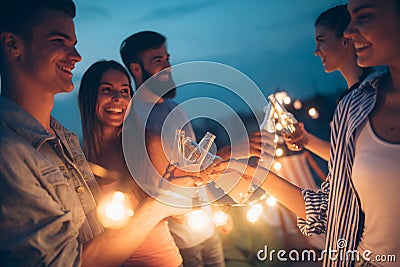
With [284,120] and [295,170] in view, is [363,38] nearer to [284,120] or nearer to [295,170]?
[284,120]

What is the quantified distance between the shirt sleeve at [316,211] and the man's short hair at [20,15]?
144 centimetres

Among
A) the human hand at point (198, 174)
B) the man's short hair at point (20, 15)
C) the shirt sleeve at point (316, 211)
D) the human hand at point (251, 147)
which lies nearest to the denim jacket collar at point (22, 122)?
the man's short hair at point (20, 15)

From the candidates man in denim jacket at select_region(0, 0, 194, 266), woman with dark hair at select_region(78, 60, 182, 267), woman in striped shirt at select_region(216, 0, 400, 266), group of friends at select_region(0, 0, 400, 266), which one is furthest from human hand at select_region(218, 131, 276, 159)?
woman with dark hair at select_region(78, 60, 182, 267)

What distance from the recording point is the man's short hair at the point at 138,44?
2.51m

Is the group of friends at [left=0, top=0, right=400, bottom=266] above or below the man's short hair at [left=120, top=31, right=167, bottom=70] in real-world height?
below

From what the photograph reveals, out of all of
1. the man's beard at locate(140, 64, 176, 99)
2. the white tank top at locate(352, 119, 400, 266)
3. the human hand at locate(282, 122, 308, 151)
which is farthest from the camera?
the man's beard at locate(140, 64, 176, 99)

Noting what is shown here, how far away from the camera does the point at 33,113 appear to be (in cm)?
132

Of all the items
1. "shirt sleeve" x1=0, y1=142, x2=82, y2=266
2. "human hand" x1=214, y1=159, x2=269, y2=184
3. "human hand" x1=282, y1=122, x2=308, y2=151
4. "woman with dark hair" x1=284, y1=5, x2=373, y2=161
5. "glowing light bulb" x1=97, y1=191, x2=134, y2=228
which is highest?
"woman with dark hair" x1=284, y1=5, x2=373, y2=161

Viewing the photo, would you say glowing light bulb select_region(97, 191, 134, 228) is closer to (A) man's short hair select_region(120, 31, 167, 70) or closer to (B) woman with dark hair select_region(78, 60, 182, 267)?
(B) woman with dark hair select_region(78, 60, 182, 267)

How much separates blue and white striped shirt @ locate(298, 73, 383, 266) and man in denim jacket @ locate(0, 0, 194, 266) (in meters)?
0.70

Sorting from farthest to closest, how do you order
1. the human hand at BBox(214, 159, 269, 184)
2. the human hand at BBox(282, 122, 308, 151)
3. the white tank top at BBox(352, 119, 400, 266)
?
the human hand at BBox(282, 122, 308, 151)
the human hand at BBox(214, 159, 269, 184)
the white tank top at BBox(352, 119, 400, 266)

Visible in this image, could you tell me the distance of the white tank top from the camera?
3.81 ft

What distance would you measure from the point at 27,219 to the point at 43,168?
0.60 feet

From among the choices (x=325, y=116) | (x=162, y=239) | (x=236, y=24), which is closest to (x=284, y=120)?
(x=162, y=239)
